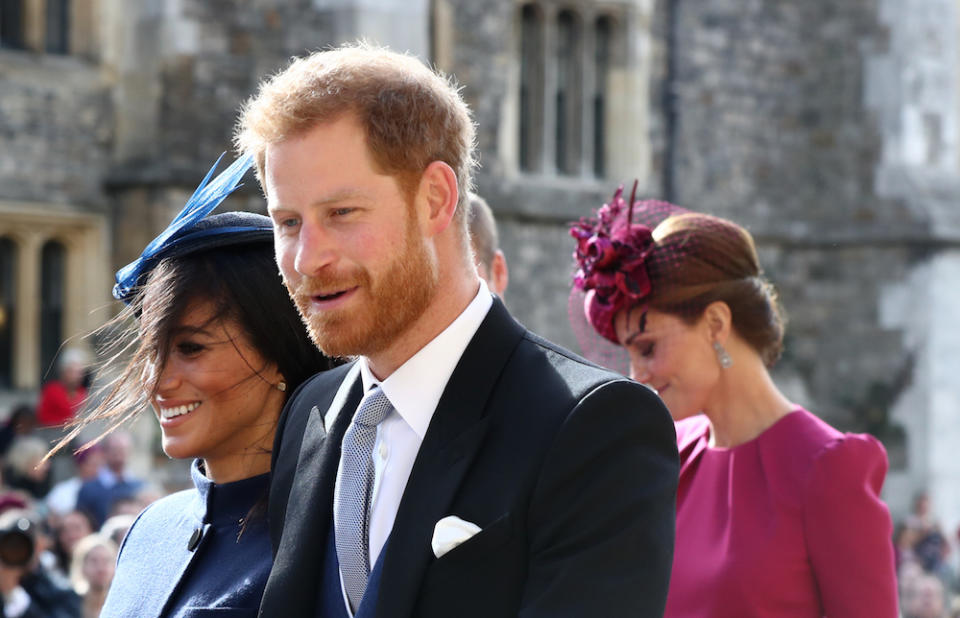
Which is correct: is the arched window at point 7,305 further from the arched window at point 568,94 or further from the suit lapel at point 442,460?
the suit lapel at point 442,460

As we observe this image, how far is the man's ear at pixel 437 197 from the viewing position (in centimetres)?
175

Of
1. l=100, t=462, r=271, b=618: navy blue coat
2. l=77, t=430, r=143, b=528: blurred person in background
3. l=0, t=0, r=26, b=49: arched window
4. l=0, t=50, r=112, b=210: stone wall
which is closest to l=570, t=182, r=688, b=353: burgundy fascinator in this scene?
l=100, t=462, r=271, b=618: navy blue coat

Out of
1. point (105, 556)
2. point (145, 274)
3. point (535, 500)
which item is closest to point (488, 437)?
point (535, 500)

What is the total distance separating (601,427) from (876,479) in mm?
1265

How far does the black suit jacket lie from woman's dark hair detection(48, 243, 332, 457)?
61 centimetres

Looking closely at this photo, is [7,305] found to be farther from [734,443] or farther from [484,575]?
[484,575]

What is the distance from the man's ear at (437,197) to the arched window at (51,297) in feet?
27.8

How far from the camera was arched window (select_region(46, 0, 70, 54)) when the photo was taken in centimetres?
992

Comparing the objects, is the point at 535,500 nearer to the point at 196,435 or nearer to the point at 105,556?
the point at 196,435

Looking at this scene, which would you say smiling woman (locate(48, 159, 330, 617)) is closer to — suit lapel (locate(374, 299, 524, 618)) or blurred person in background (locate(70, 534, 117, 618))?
suit lapel (locate(374, 299, 524, 618))

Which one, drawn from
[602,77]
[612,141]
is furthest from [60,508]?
→ [602,77]

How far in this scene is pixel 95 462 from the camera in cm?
761

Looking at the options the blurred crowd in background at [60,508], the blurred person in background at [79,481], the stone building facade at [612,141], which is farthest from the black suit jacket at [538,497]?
the stone building facade at [612,141]

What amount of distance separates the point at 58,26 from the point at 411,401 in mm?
8861
